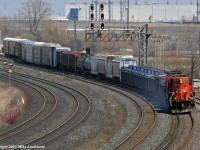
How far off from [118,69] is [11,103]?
1312cm

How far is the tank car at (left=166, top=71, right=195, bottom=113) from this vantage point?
94.0 feet

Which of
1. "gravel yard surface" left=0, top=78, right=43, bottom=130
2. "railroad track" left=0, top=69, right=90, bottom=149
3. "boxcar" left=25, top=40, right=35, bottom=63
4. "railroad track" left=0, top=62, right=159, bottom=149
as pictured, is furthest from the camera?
"boxcar" left=25, top=40, right=35, bottom=63

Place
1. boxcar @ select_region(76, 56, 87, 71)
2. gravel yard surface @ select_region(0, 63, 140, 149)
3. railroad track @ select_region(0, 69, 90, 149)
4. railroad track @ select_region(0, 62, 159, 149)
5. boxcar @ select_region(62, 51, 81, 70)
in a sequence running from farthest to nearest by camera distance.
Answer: boxcar @ select_region(62, 51, 81, 70) < boxcar @ select_region(76, 56, 87, 71) < railroad track @ select_region(0, 69, 90, 149) < gravel yard surface @ select_region(0, 63, 140, 149) < railroad track @ select_region(0, 62, 159, 149)

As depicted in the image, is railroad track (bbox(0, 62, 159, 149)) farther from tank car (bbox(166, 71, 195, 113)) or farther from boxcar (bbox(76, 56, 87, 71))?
boxcar (bbox(76, 56, 87, 71))

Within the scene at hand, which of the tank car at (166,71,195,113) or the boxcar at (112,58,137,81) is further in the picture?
the boxcar at (112,58,137,81)

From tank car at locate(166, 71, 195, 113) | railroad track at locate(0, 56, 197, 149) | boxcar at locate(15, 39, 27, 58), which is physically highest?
boxcar at locate(15, 39, 27, 58)

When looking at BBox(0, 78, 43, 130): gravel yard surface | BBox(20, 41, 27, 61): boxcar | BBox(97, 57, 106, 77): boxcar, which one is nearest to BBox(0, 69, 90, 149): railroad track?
BBox(0, 78, 43, 130): gravel yard surface

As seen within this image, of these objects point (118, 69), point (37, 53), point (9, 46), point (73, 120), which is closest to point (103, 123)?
point (73, 120)

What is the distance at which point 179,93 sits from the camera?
2895cm

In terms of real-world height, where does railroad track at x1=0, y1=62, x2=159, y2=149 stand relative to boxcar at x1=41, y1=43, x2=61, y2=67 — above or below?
below

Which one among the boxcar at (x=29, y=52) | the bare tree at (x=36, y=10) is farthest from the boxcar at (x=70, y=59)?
the bare tree at (x=36, y=10)

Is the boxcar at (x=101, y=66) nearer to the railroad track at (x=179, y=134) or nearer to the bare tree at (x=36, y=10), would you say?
the railroad track at (x=179, y=134)

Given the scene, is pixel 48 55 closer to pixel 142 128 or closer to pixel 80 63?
pixel 80 63

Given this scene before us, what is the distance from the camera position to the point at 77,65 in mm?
53594
